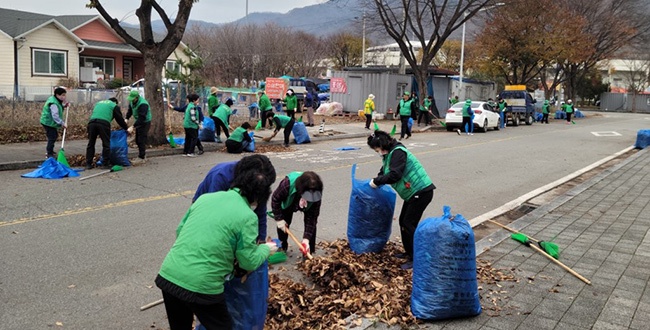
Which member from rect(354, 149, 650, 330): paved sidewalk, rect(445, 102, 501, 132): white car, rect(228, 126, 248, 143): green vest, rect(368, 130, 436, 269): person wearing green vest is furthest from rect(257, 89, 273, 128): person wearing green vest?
rect(368, 130, 436, 269): person wearing green vest

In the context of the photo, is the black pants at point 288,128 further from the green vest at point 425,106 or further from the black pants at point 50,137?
the green vest at point 425,106

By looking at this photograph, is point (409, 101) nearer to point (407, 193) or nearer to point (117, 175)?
point (117, 175)

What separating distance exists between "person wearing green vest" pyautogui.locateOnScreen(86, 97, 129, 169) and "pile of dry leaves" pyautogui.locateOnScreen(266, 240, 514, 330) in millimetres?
7374

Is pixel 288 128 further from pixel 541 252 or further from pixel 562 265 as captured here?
pixel 562 265

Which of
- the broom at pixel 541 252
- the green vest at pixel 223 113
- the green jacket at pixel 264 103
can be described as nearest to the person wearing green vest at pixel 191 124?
the green vest at pixel 223 113

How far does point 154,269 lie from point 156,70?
1050cm

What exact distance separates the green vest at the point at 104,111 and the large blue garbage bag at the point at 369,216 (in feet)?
24.4

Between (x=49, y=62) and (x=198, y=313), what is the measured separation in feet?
104

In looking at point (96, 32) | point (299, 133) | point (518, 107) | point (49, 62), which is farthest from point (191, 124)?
point (96, 32)

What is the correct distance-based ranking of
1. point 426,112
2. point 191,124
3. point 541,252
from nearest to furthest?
1. point 541,252
2. point 191,124
3. point 426,112

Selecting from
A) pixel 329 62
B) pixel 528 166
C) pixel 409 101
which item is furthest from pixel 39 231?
pixel 329 62

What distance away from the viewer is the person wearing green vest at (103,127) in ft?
36.6

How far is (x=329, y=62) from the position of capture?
2384 inches

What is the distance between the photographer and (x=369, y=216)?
19.0ft
